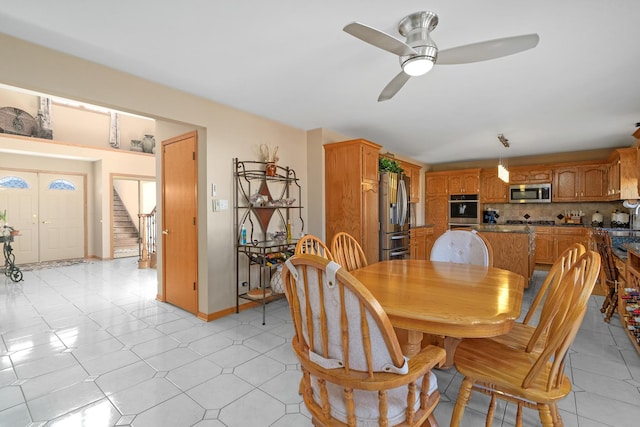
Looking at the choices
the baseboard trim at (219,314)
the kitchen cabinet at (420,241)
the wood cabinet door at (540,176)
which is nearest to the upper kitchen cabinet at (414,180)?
the kitchen cabinet at (420,241)

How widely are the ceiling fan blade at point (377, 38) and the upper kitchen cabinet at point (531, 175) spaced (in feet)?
19.7

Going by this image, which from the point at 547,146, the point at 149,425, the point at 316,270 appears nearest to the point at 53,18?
the point at 316,270

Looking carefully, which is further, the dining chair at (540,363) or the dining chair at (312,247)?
the dining chair at (312,247)

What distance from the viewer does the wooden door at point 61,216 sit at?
6.75 meters

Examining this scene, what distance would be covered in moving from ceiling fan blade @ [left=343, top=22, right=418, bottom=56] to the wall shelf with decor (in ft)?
7.47

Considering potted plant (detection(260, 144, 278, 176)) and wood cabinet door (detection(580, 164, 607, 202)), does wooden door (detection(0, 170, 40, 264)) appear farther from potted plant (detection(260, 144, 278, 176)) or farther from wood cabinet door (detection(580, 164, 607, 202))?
wood cabinet door (detection(580, 164, 607, 202))

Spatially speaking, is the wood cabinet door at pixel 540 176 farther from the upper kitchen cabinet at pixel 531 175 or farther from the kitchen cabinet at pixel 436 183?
the kitchen cabinet at pixel 436 183

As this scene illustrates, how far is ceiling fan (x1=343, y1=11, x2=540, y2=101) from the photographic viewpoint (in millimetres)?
1611

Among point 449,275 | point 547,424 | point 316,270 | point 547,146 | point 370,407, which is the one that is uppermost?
point 547,146

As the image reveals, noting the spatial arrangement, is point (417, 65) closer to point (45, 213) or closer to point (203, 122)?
point (203, 122)

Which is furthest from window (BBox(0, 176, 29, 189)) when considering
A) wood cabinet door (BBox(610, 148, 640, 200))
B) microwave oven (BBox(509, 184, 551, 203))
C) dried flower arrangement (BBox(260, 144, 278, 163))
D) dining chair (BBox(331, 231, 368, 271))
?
wood cabinet door (BBox(610, 148, 640, 200))

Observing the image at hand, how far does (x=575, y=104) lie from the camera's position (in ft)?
11.0

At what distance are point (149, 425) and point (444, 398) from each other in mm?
1758

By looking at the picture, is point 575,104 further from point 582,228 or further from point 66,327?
point 66,327
